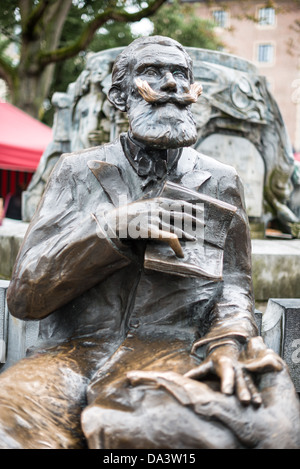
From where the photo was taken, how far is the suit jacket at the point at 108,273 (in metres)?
2.10

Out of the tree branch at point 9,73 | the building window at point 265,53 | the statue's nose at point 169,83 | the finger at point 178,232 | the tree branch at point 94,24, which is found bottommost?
the finger at point 178,232

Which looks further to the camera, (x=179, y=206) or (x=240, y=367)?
(x=179, y=206)

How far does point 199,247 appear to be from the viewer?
2.13 m

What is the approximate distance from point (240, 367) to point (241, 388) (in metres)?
0.10

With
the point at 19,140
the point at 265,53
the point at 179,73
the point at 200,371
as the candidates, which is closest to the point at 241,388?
the point at 200,371

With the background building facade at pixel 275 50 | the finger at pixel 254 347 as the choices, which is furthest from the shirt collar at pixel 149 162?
the background building facade at pixel 275 50

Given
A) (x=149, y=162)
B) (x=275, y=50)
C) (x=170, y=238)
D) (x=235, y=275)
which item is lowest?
(x=235, y=275)

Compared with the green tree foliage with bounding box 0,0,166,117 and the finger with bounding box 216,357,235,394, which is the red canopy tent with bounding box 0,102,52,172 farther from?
the finger with bounding box 216,357,235,394

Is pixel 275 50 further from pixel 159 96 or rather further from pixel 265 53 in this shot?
pixel 159 96

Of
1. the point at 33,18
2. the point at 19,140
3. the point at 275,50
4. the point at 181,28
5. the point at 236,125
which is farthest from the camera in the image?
the point at 275,50

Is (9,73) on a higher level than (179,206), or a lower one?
higher

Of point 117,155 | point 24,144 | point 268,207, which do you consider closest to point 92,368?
point 117,155

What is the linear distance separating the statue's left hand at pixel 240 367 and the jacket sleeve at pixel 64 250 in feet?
1.78

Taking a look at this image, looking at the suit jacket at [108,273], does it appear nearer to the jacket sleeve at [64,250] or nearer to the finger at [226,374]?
the jacket sleeve at [64,250]
